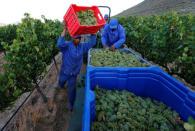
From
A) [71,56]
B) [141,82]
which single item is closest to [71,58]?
[71,56]

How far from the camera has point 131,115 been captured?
154 cm

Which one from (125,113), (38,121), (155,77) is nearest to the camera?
(125,113)

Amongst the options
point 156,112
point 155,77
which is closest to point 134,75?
point 155,77

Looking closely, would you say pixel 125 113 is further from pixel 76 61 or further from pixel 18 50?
pixel 18 50

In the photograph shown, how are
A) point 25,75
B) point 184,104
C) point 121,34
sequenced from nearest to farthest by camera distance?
point 184,104, point 25,75, point 121,34

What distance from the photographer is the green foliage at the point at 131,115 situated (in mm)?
1417

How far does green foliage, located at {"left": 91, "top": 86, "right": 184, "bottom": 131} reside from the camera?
142 cm

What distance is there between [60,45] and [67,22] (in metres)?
0.55

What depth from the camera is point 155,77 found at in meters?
1.88

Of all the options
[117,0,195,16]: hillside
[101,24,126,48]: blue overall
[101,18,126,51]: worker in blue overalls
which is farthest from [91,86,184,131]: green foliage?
[117,0,195,16]: hillside

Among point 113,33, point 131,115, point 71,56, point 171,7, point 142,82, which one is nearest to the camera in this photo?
point 131,115

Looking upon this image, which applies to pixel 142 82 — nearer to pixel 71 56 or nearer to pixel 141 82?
pixel 141 82

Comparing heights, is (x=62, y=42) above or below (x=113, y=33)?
below

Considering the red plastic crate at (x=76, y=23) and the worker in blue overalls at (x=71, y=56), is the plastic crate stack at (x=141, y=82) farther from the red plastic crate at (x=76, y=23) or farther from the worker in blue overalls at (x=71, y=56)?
the worker in blue overalls at (x=71, y=56)
